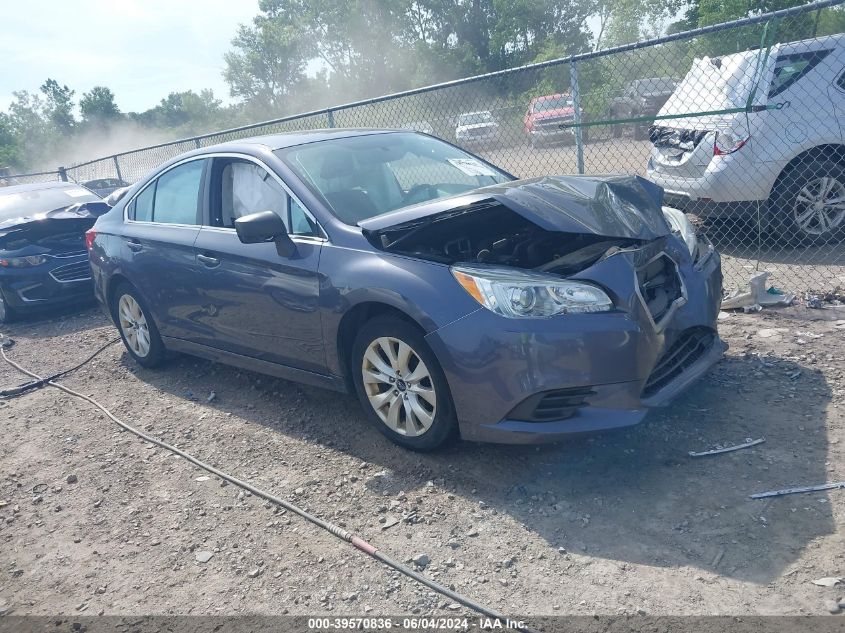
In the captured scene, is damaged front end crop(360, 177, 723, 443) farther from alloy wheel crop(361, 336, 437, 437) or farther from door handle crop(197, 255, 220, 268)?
door handle crop(197, 255, 220, 268)

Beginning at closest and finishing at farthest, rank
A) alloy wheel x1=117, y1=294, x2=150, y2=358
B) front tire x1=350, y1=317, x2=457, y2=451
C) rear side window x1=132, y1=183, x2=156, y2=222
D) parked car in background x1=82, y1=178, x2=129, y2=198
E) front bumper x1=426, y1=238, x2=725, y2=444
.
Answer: front bumper x1=426, y1=238, x2=725, y2=444, front tire x1=350, y1=317, x2=457, y2=451, rear side window x1=132, y1=183, x2=156, y2=222, alloy wheel x1=117, y1=294, x2=150, y2=358, parked car in background x1=82, y1=178, x2=129, y2=198

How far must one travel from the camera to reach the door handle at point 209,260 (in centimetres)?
464

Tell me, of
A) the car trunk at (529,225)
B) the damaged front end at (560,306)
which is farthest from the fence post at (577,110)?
the damaged front end at (560,306)

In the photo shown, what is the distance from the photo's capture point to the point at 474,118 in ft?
28.7

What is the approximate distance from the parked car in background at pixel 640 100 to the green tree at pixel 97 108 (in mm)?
71238

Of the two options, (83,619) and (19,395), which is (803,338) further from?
(19,395)

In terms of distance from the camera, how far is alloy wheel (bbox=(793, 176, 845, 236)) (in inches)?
235

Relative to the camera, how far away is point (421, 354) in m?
3.55

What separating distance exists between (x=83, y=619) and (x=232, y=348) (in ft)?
6.92

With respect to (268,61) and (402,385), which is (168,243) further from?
(268,61)

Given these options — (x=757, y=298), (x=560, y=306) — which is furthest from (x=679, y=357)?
(x=757, y=298)

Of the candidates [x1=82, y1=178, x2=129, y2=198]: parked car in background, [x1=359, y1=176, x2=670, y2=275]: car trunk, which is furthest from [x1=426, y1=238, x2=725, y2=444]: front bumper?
[x1=82, y1=178, x2=129, y2=198]: parked car in background

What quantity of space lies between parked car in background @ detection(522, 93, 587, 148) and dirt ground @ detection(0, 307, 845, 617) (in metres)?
2.96

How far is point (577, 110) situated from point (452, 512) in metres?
4.08
